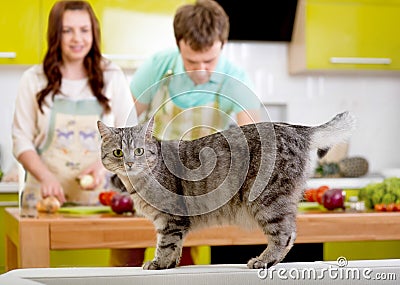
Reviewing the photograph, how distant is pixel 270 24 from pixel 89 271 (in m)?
3.42

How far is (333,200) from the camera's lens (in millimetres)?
1985

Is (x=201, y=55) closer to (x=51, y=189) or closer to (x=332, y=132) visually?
(x=51, y=189)

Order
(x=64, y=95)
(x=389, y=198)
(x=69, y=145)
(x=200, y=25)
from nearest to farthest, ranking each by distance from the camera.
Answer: (x=200, y=25)
(x=389, y=198)
(x=64, y=95)
(x=69, y=145)

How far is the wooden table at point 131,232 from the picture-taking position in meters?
1.78

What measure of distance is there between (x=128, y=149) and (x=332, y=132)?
0.18 meters

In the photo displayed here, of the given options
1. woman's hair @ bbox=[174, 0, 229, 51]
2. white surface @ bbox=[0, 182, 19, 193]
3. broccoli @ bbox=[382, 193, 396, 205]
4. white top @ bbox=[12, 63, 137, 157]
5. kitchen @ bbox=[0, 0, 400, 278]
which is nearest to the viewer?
woman's hair @ bbox=[174, 0, 229, 51]

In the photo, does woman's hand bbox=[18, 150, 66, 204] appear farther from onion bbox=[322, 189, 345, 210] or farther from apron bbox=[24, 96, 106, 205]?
onion bbox=[322, 189, 345, 210]

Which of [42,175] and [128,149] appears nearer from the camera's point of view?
[128,149]

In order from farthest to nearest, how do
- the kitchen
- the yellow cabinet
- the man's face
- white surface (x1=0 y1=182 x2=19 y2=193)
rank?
the kitchen
the yellow cabinet
white surface (x1=0 y1=182 x2=19 y2=193)
the man's face

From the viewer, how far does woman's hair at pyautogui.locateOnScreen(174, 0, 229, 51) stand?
66.6 inches

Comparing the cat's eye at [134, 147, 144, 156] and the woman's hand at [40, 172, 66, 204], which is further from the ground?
the cat's eye at [134, 147, 144, 156]

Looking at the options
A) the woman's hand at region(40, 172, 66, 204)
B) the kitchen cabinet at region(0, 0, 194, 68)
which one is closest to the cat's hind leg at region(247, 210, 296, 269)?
the woman's hand at region(40, 172, 66, 204)

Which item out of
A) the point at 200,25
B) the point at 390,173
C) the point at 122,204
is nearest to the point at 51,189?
the point at 122,204

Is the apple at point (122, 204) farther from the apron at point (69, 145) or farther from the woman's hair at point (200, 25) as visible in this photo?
the apron at point (69, 145)
